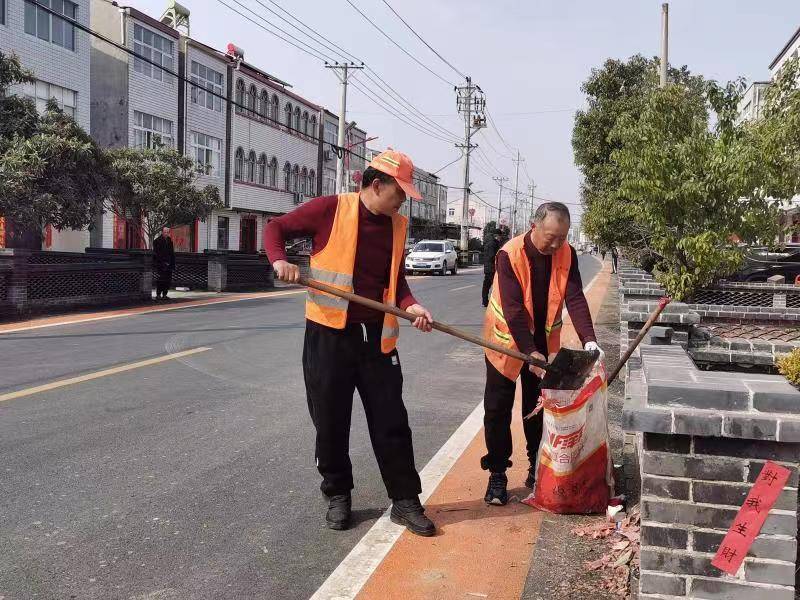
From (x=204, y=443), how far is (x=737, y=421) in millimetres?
3874

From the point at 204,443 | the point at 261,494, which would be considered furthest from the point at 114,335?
the point at 261,494

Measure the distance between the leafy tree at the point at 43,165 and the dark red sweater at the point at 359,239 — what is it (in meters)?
11.9

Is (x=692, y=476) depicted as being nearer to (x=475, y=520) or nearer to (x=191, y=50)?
(x=475, y=520)

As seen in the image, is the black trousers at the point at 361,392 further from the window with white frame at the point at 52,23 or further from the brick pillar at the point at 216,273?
the window with white frame at the point at 52,23

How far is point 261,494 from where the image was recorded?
15.0ft

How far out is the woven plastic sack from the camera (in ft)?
13.7

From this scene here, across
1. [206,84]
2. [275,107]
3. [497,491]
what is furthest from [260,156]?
[497,491]

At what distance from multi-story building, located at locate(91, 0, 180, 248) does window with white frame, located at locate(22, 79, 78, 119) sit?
2344 mm

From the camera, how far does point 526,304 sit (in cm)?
451

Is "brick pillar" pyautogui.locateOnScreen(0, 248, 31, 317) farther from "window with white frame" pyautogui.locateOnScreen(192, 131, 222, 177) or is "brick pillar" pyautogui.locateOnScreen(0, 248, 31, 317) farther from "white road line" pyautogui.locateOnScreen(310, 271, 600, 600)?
"window with white frame" pyautogui.locateOnScreen(192, 131, 222, 177)

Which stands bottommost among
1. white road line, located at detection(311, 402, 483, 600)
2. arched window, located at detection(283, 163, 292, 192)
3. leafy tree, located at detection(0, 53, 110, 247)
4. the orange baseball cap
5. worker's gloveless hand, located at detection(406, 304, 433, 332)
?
white road line, located at detection(311, 402, 483, 600)

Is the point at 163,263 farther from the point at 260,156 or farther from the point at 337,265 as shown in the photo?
the point at 260,156

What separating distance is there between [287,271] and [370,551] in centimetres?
142

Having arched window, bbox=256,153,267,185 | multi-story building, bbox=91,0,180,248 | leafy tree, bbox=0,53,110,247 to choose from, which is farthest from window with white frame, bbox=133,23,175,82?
leafy tree, bbox=0,53,110,247
